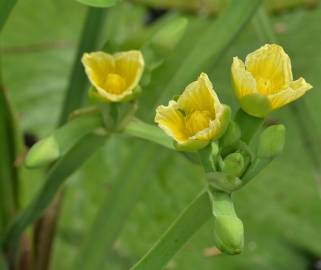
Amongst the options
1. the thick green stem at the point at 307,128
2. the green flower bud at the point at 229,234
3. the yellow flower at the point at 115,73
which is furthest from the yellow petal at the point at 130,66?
the thick green stem at the point at 307,128

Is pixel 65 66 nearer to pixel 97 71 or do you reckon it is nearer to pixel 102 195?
pixel 102 195

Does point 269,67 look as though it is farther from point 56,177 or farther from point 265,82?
point 56,177

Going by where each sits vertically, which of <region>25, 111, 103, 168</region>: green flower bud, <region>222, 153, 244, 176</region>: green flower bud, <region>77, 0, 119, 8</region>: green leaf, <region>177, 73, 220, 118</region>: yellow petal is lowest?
<region>25, 111, 103, 168</region>: green flower bud

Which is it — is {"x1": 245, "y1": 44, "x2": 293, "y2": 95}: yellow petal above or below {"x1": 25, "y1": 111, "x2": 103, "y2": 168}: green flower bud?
above

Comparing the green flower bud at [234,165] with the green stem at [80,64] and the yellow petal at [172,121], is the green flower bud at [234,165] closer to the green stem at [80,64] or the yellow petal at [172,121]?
the yellow petal at [172,121]

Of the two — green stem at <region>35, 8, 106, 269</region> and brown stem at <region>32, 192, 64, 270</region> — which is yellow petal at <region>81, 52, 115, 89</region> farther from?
brown stem at <region>32, 192, 64, 270</region>

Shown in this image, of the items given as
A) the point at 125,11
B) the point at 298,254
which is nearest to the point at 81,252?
the point at 298,254

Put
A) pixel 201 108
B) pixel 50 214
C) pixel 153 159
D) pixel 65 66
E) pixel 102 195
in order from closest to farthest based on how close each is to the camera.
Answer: pixel 201 108
pixel 153 159
pixel 50 214
pixel 102 195
pixel 65 66

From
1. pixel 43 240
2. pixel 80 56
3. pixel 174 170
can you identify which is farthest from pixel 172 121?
pixel 174 170

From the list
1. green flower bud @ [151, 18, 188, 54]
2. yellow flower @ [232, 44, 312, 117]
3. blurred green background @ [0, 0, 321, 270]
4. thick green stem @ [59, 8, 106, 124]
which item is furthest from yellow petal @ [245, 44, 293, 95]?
blurred green background @ [0, 0, 321, 270]
